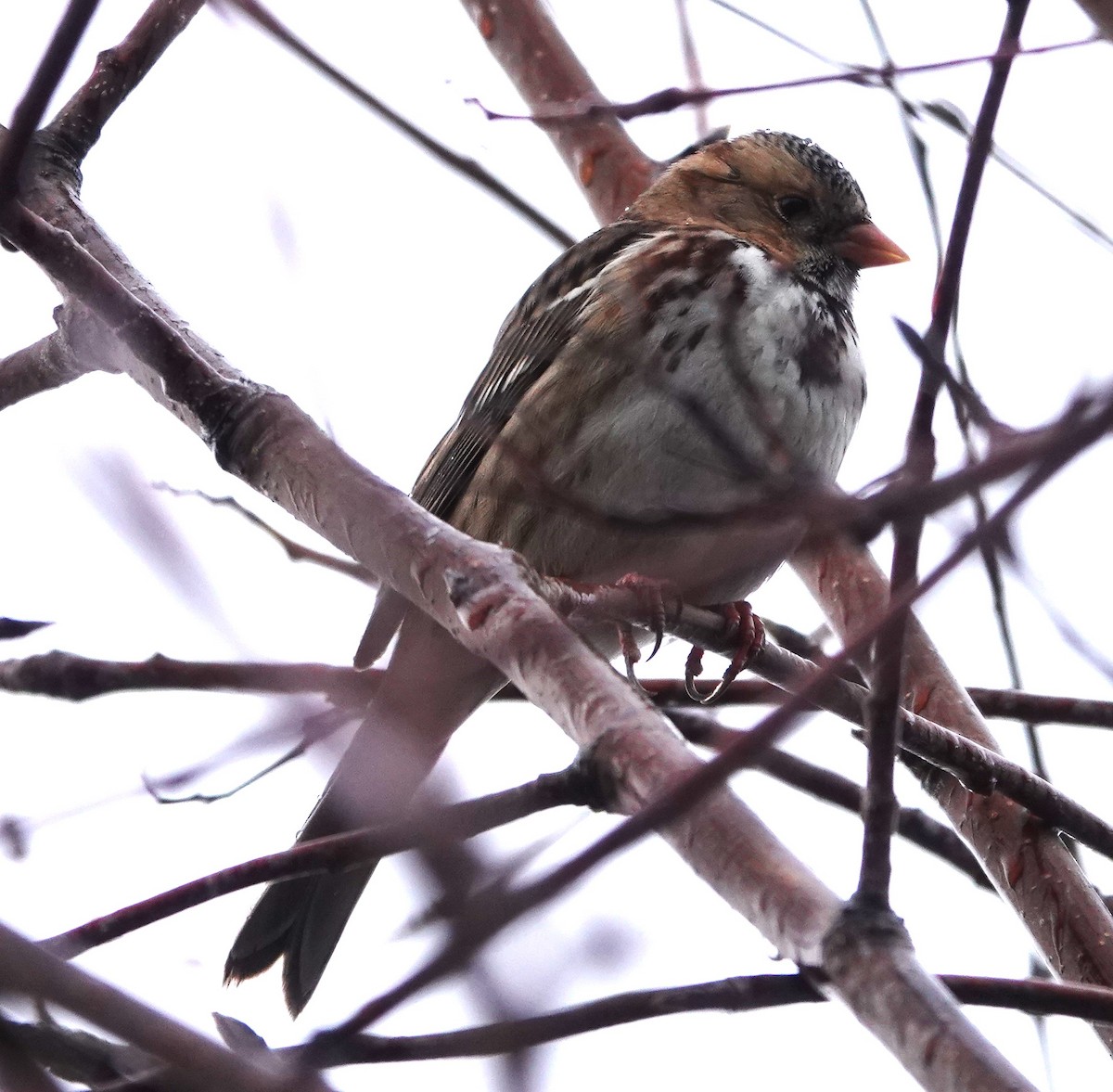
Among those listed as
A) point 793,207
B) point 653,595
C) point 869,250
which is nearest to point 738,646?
point 653,595

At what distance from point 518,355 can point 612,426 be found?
0.67 m

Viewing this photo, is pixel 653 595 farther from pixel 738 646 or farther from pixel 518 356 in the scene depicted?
pixel 518 356

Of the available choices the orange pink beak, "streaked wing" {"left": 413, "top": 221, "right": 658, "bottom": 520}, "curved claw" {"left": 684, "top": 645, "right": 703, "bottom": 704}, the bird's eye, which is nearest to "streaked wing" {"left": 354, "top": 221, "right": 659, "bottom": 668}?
"streaked wing" {"left": 413, "top": 221, "right": 658, "bottom": 520}

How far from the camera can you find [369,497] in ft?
7.25

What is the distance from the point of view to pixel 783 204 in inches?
187

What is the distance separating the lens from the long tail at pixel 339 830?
3.41m

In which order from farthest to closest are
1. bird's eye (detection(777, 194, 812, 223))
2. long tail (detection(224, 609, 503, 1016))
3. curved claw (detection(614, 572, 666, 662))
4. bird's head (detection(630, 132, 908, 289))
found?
bird's eye (detection(777, 194, 812, 223))
bird's head (detection(630, 132, 908, 289))
long tail (detection(224, 609, 503, 1016))
curved claw (detection(614, 572, 666, 662))

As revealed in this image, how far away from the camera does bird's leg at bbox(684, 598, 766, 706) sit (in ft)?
10.7

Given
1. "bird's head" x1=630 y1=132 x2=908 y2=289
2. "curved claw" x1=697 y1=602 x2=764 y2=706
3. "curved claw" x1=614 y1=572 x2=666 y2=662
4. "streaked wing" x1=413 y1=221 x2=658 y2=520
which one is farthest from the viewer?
"bird's head" x1=630 y1=132 x2=908 y2=289

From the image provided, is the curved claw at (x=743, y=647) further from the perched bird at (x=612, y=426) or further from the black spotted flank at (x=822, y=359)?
the black spotted flank at (x=822, y=359)

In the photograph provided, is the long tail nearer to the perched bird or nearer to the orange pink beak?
the perched bird

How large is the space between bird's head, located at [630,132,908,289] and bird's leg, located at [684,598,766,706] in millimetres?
1146

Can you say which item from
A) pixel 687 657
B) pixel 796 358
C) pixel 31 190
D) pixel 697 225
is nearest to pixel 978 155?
pixel 31 190

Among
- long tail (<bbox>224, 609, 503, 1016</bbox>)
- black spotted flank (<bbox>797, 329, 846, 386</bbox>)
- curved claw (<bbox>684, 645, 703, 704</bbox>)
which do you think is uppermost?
black spotted flank (<bbox>797, 329, 846, 386</bbox>)
